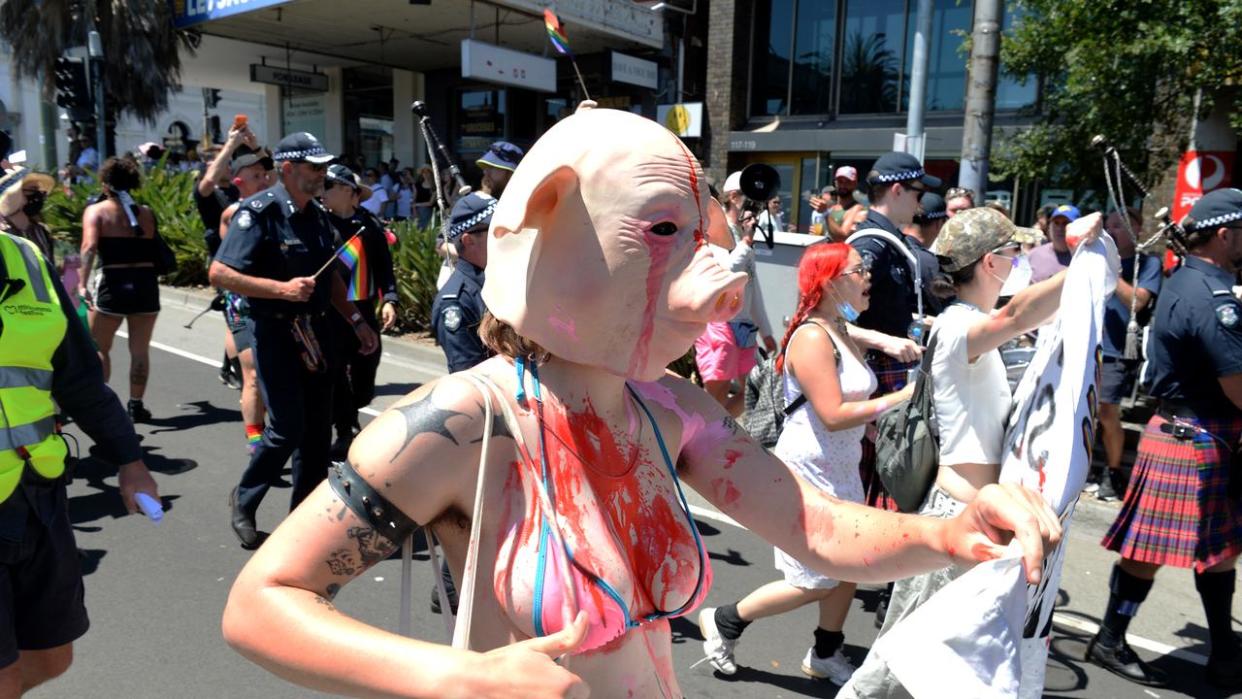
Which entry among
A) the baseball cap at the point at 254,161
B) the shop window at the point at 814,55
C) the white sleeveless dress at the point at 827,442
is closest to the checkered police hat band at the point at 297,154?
the baseball cap at the point at 254,161

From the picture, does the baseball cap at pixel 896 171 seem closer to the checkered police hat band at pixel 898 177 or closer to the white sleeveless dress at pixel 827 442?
the checkered police hat band at pixel 898 177

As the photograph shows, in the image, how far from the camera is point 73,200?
49.1 ft

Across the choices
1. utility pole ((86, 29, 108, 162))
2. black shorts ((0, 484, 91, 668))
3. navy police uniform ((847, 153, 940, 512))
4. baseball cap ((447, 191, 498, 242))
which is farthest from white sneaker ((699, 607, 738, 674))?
utility pole ((86, 29, 108, 162))

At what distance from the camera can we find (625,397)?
1.56m

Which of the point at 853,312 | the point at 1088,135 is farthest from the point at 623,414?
the point at 1088,135

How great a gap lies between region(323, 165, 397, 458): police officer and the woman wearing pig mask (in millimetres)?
4206

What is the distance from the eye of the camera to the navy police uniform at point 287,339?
14.6 feet

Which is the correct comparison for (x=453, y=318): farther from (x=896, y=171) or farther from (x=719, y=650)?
(x=896, y=171)

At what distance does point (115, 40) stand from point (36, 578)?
24429 mm

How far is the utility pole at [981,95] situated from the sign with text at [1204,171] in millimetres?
3083

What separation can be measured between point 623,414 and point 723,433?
27cm

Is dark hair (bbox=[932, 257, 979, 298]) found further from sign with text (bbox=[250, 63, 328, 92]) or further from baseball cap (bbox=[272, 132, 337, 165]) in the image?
sign with text (bbox=[250, 63, 328, 92])

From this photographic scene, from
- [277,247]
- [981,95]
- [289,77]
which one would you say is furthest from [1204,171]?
[289,77]

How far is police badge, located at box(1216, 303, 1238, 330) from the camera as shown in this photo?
3.61m
